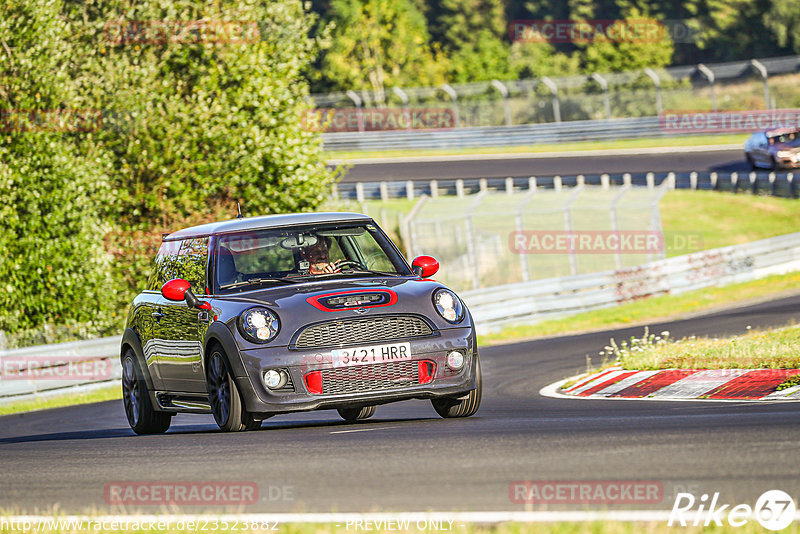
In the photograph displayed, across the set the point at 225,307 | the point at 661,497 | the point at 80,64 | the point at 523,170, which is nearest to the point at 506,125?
the point at 523,170

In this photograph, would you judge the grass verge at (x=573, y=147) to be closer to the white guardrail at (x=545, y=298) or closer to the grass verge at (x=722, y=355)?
the white guardrail at (x=545, y=298)

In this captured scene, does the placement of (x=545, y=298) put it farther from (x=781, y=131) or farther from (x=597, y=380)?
(x=781, y=131)

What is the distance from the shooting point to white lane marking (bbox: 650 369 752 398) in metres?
10.2

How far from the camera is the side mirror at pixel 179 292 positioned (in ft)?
30.2

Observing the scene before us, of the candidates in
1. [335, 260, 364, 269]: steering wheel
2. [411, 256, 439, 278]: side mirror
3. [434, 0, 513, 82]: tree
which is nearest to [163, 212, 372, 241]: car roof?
[335, 260, 364, 269]: steering wheel

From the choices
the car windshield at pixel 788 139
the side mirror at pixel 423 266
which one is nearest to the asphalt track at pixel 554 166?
the car windshield at pixel 788 139

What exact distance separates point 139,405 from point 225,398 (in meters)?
1.93

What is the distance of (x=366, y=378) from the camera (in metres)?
8.30

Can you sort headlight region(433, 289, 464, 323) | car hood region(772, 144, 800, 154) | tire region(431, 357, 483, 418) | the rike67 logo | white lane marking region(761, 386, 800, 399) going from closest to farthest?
1. the rike67 logo
2. headlight region(433, 289, 464, 323)
3. tire region(431, 357, 483, 418)
4. white lane marking region(761, 386, 800, 399)
5. car hood region(772, 144, 800, 154)

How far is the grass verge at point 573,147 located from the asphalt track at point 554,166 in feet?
8.26

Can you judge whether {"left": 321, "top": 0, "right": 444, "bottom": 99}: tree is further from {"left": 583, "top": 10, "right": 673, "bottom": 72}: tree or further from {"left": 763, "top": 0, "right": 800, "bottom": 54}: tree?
{"left": 763, "top": 0, "right": 800, "bottom": 54}: tree

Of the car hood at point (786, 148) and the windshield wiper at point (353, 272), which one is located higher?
the windshield wiper at point (353, 272)

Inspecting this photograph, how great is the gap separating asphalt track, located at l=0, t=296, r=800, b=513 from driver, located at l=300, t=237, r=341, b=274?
1221 millimetres

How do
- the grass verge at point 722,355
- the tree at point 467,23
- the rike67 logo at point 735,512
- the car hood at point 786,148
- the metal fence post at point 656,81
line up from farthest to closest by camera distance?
the tree at point 467,23 → the metal fence post at point 656,81 → the car hood at point 786,148 → the grass verge at point 722,355 → the rike67 logo at point 735,512
